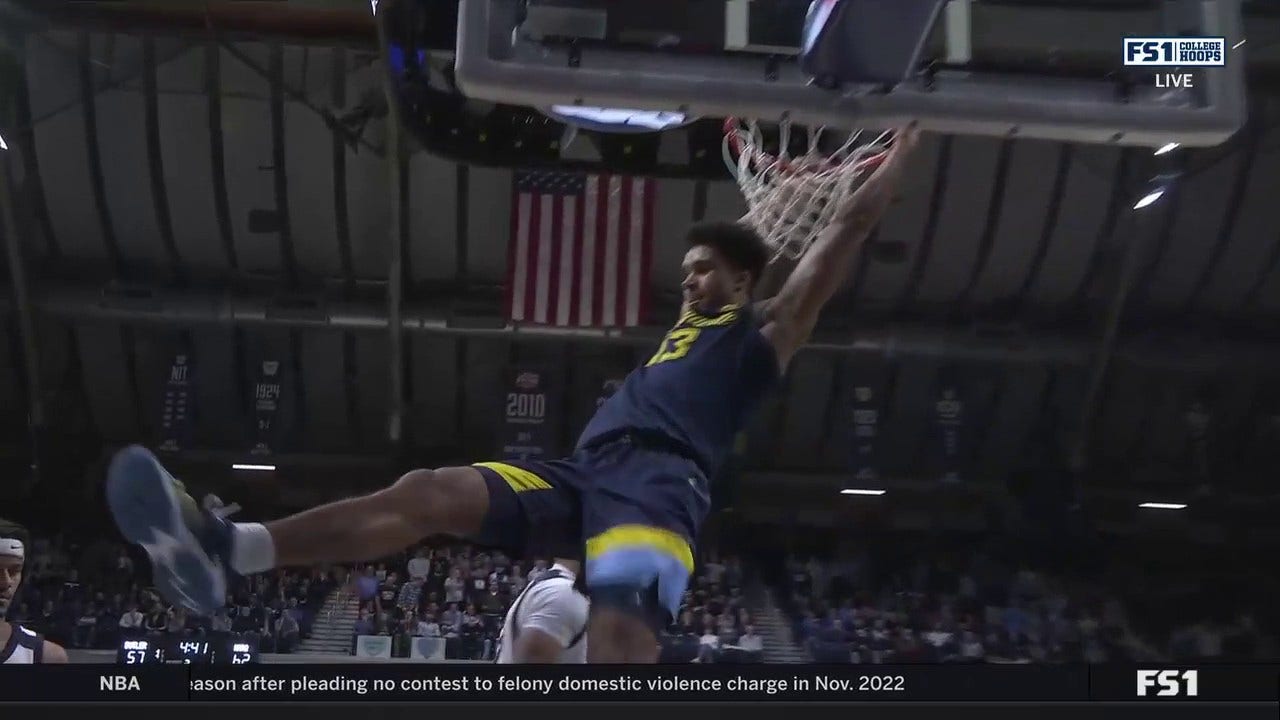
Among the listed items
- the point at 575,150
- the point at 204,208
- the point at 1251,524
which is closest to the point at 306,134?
the point at 204,208

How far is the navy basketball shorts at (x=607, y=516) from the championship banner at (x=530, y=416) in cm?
414

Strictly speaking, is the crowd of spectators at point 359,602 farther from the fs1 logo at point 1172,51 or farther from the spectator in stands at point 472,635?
the fs1 logo at point 1172,51

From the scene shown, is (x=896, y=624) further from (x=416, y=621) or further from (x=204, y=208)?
(x=204, y=208)

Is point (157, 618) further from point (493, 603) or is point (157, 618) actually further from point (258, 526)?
point (258, 526)

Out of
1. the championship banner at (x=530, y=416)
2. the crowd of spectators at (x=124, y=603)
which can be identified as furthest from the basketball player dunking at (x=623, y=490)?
the crowd of spectators at (x=124, y=603)

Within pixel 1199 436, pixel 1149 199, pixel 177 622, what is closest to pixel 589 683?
pixel 177 622

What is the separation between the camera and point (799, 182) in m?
3.89

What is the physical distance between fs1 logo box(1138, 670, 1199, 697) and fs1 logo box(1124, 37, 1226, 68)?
5.40 ft

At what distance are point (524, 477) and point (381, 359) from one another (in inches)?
Answer: 195

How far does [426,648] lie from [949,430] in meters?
3.88

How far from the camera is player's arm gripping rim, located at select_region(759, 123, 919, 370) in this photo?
3.63m

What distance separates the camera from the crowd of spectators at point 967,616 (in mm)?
7367

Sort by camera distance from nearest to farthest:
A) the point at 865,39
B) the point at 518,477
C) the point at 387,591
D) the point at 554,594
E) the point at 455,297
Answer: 1. the point at 865,39
2. the point at 518,477
3. the point at 554,594
4. the point at 387,591
5. the point at 455,297

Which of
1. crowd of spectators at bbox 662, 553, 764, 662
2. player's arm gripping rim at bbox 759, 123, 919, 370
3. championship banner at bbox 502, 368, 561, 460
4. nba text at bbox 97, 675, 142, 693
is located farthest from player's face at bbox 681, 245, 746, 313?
championship banner at bbox 502, 368, 561, 460
